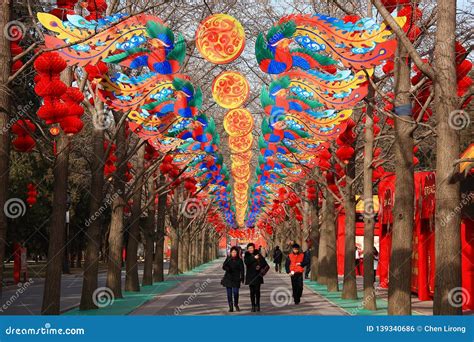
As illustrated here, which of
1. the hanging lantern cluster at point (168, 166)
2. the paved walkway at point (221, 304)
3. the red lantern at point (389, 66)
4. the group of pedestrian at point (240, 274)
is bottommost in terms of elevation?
the paved walkway at point (221, 304)

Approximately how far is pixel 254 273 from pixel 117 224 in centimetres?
638

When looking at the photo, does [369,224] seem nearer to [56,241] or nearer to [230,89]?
[230,89]

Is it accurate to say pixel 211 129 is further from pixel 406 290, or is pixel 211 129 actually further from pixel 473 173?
pixel 406 290

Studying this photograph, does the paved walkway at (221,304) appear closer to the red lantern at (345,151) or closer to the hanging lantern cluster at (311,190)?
the red lantern at (345,151)

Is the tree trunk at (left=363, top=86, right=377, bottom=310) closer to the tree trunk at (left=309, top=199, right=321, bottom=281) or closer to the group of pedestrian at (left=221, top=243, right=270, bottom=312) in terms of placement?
the group of pedestrian at (left=221, top=243, right=270, bottom=312)

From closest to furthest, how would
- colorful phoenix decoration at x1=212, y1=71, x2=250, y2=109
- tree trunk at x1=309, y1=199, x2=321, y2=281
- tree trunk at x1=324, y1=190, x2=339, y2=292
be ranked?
colorful phoenix decoration at x1=212, y1=71, x2=250, y2=109 → tree trunk at x1=324, y1=190, x2=339, y2=292 → tree trunk at x1=309, y1=199, x2=321, y2=281

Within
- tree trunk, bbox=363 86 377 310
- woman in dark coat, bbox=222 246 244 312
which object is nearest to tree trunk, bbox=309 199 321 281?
tree trunk, bbox=363 86 377 310

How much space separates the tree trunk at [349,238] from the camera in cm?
2559

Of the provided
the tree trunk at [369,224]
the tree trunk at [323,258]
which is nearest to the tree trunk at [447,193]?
the tree trunk at [369,224]

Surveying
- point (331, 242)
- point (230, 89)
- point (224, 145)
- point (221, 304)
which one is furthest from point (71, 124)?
point (224, 145)

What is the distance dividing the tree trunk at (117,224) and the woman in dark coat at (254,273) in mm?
5324

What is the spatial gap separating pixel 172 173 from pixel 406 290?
1845cm

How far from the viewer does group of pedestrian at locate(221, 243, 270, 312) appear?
22.8m

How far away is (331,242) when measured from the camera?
3284 cm
